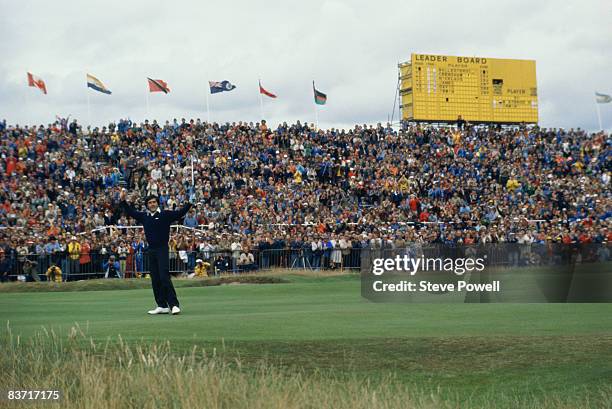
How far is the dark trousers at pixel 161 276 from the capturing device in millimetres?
17625

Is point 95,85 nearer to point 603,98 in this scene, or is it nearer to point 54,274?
point 54,274

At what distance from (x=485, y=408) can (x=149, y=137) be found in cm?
3628

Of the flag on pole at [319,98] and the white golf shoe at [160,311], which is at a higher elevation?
the flag on pole at [319,98]

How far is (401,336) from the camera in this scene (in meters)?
14.2

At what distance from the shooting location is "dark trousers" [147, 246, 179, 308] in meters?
17.6

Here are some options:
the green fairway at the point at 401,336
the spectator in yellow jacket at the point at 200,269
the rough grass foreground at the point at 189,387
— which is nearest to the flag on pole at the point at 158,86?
the spectator in yellow jacket at the point at 200,269

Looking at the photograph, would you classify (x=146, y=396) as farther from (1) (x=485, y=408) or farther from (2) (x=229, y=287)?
(2) (x=229, y=287)

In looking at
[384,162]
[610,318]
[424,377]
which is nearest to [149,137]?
[384,162]

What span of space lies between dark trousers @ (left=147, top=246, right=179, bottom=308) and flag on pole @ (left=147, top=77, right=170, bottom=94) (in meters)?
33.0

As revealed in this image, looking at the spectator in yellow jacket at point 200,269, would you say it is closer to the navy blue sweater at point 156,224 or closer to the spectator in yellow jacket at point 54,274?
the spectator in yellow jacket at point 54,274

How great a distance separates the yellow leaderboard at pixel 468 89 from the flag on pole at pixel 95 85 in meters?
22.3

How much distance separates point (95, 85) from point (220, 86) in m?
7.02

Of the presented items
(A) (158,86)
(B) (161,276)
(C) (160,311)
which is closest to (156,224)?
(B) (161,276)

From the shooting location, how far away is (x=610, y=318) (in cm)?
1741
